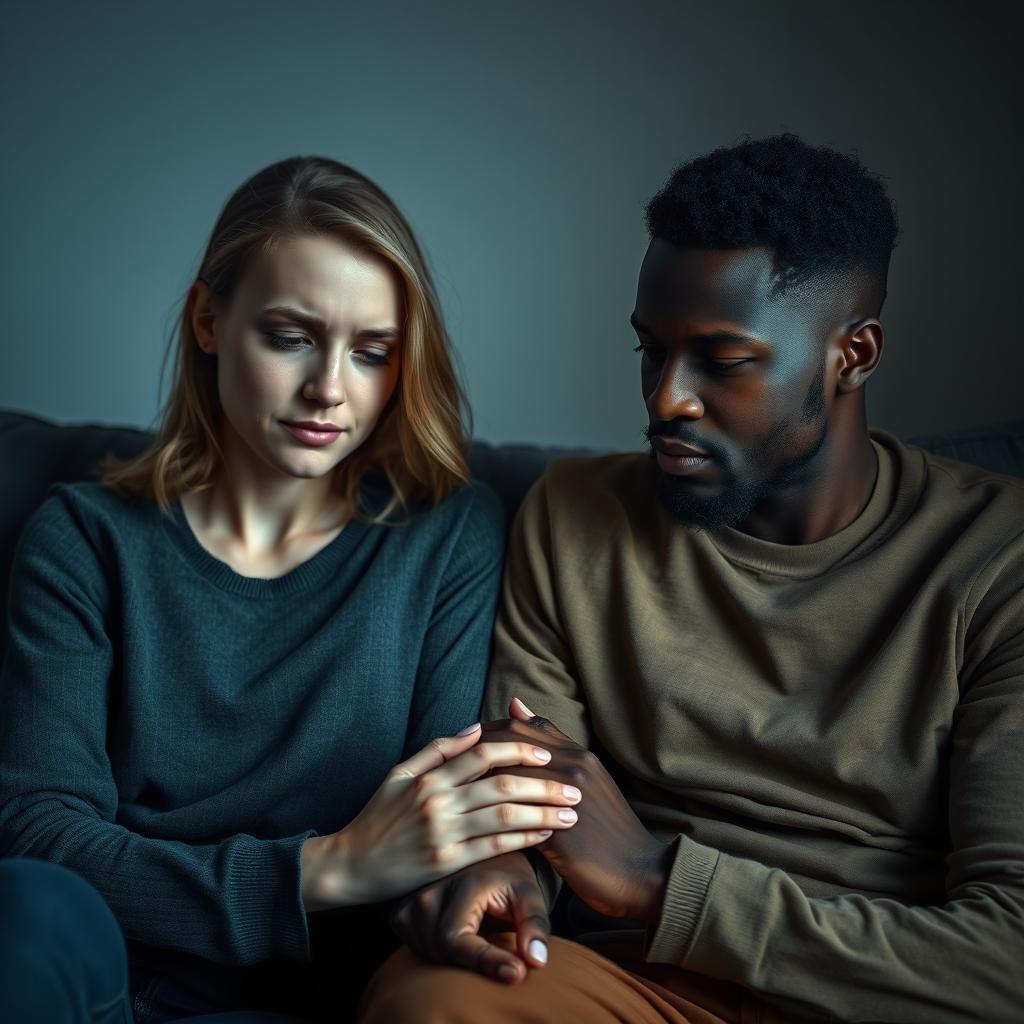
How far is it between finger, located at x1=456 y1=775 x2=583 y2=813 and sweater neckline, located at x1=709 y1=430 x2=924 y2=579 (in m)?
0.36

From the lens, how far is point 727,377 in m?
1.26

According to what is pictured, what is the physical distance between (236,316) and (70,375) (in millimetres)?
994

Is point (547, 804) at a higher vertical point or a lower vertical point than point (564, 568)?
lower

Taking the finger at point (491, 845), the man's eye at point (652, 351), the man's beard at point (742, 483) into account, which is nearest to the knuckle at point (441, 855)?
the finger at point (491, 845)

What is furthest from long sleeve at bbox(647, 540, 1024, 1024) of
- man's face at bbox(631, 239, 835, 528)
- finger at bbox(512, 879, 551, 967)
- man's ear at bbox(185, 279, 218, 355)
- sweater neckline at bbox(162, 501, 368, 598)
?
man's ear at bbox(185, 279, 218, 355)

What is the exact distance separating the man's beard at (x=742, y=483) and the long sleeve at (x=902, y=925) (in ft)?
1.00

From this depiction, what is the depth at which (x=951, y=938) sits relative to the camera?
107 centimetres

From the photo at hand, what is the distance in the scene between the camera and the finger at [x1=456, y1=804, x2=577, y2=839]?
3.88 feet

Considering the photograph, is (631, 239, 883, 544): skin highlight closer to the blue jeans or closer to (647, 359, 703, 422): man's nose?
(647, 359, 703, 422): man's nose

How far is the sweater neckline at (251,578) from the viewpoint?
1512mm

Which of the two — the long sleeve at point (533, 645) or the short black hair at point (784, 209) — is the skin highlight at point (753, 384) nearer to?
the short black hair at point (784, 209)

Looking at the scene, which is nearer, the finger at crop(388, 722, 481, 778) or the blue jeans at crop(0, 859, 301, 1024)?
the blue jeans at crop(0, 859, 301, 1024)

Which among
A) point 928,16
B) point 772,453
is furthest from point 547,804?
point 928,16

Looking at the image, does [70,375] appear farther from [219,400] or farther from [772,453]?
[772,453]
